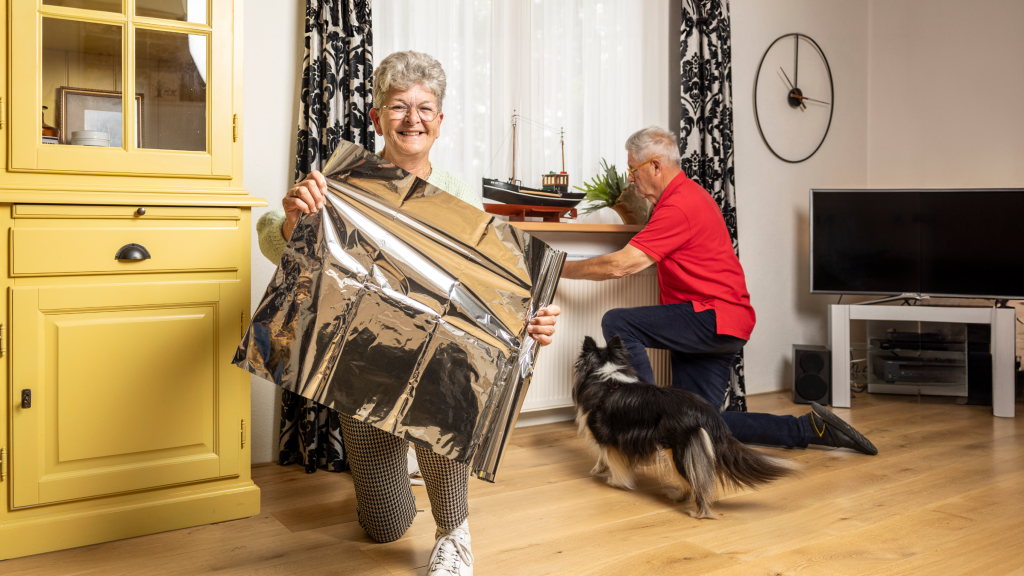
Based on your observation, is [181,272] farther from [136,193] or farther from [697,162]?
[697,162]

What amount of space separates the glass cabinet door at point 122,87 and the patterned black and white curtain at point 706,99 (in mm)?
2110

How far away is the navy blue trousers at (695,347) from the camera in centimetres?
248

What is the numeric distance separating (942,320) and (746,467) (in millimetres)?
2083

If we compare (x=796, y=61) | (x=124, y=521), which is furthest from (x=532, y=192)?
(x=796, y=61)

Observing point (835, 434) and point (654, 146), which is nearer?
point (835, 434)

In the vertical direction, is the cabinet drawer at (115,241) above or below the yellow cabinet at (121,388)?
above

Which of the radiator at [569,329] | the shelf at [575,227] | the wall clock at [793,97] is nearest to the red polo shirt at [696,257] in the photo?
the shelf at [575,227]

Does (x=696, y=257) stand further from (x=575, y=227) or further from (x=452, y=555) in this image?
(x=452, y=555)

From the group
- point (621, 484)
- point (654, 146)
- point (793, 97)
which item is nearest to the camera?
point (621, 484)

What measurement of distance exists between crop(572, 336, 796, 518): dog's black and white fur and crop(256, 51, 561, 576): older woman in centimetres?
61

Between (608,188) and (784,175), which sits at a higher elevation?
(784,175)

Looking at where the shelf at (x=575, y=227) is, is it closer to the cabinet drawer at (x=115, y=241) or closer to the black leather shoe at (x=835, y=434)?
the black leather shoe at (x=835, y=434)

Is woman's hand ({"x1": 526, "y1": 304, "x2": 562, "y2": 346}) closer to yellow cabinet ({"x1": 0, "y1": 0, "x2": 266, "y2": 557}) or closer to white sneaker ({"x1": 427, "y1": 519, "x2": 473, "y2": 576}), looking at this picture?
white sneaker ({"x1": 427, "y1": 519, "x2": 473, "y2": 576})

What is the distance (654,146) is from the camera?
8.70 feet
